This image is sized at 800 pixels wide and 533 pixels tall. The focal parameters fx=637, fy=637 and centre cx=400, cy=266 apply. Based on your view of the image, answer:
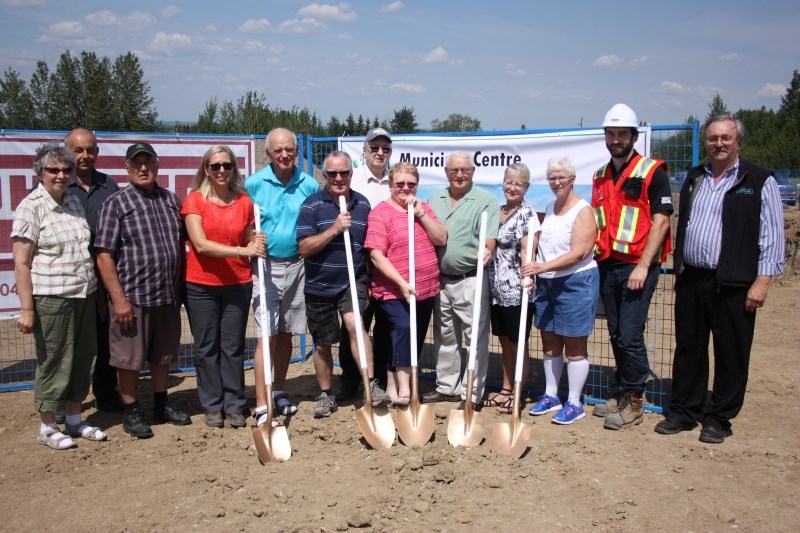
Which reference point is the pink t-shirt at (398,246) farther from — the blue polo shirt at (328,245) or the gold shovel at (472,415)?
the gold shovel at (472,415)

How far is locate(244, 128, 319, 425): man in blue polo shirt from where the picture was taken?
195 inches

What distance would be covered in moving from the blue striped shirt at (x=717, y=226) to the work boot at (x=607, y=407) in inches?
52.6

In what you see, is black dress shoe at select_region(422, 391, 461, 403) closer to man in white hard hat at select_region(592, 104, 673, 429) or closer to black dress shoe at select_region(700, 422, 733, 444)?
man in white hard hat at select_region(592, 104, 673, 429)

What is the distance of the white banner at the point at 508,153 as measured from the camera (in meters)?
5.53

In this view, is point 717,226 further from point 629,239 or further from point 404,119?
point 404,119

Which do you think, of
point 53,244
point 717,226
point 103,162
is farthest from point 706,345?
point 103,162

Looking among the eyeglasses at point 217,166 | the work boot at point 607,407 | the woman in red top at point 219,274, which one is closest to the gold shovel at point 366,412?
the woman in red top at point 219,274

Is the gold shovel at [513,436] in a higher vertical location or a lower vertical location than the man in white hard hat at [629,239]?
lower

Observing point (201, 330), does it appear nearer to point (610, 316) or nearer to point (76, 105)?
point (610, 316)

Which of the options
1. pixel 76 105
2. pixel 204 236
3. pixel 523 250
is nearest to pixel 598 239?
pixel 523 250

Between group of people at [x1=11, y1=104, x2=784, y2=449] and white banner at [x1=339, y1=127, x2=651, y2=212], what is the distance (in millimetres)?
672

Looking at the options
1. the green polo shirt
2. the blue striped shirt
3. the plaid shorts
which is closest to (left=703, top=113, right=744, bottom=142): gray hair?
the blue striped shirt

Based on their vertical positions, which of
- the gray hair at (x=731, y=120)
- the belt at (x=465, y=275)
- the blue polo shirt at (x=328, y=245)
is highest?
the gray hair at (x=731, y=120)

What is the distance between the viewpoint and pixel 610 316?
4.98 m
